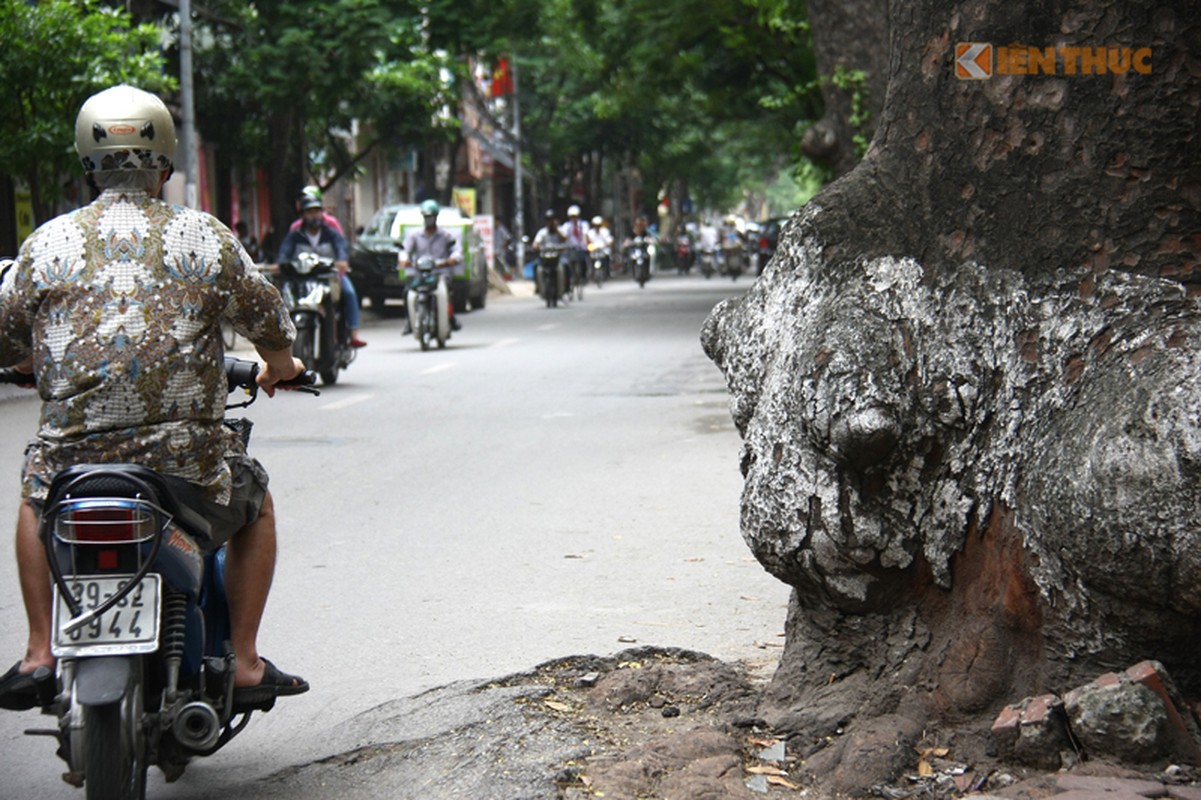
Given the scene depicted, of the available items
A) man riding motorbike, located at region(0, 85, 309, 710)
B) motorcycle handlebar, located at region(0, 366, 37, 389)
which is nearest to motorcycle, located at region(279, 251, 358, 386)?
motorcycle handlebar, located at region(0, 366, 37, 389)

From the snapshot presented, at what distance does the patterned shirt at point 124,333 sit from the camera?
3604 millimetres

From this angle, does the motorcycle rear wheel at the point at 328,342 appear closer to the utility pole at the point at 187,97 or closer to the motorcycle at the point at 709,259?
the utility pole at the point at 187,97

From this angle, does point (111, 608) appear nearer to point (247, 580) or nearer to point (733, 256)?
point (247, 580)

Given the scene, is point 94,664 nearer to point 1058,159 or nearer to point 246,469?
point 246,469

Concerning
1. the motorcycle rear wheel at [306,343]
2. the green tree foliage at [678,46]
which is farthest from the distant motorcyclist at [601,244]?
the motorcycle rear wheel at [306,343]

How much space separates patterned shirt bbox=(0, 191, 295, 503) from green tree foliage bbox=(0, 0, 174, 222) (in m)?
13.1

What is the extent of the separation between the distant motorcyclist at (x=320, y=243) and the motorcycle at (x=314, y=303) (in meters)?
0.11

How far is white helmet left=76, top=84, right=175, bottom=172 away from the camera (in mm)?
3670

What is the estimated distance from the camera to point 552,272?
3058cm

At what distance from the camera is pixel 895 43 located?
13.6 feet

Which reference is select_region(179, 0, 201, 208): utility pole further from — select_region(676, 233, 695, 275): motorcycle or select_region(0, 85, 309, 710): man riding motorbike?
select_region(676, 233, 695, 275): motorcycle

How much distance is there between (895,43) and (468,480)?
5544mm

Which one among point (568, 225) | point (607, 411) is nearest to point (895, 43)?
point (607, 411)

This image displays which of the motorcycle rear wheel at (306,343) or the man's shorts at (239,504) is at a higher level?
the man's shorts at (239,504)
